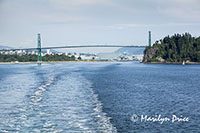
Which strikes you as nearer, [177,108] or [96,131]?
[96,131]

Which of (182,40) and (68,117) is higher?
(182,40)

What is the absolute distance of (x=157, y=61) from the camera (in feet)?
571

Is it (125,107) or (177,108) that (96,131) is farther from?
(177,108)

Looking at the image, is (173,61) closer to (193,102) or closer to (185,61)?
(185,61)

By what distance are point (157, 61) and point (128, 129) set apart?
529 ft

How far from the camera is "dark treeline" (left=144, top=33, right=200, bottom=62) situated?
15312cm

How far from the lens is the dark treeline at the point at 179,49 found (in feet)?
502

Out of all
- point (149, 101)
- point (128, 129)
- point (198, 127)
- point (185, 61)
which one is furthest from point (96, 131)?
point (185, 61)

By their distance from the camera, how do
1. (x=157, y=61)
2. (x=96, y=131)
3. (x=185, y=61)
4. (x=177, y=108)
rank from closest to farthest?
(x=96, y=131) → (x=177, y=108) → (x=185, y=61) → (x=157, y=61)

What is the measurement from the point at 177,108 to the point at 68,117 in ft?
28.5

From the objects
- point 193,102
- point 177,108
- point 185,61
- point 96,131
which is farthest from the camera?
point 185,61

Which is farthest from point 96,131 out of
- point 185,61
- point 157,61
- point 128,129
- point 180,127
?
point 157,61

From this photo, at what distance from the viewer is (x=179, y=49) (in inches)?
6344

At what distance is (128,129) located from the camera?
16.3 meters
